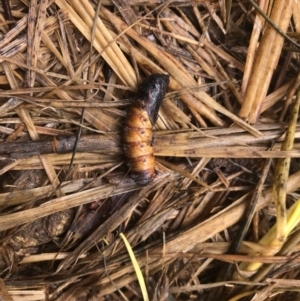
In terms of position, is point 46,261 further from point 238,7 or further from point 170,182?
point 238,7

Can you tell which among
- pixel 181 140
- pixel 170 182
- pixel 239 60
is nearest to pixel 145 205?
pixel 170 182

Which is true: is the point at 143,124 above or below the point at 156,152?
above

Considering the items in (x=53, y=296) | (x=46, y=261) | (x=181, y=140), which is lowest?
(x=53, y=296)

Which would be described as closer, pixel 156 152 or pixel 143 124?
pixel 143 124
